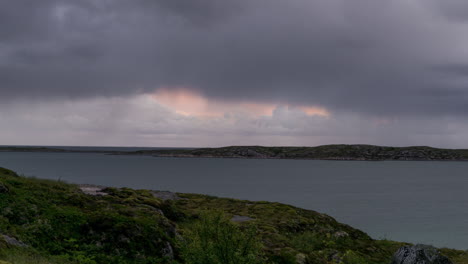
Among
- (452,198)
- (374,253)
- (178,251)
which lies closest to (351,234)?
(374,253)

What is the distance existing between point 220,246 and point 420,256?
1760 centimetres

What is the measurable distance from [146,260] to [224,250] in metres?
5.10

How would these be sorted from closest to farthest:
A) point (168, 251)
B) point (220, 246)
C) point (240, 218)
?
point (220, 246), point (168, 251), point (240, 218)

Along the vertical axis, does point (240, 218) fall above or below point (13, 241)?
below

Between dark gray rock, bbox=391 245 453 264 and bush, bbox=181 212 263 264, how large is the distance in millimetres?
15704

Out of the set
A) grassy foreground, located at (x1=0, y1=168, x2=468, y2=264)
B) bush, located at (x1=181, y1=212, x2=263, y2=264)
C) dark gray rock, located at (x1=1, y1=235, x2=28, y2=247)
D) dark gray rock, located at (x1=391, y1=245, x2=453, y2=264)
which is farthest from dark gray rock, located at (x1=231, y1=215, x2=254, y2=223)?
dark gray rock, located at (x1=1, y1=235, x2=28, y2=247)

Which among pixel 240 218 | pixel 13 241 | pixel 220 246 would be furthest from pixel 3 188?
pixel 240 218

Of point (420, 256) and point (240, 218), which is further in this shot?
point (240, 218)

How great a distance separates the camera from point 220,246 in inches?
615

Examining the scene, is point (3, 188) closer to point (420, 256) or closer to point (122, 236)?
point (122, 236)

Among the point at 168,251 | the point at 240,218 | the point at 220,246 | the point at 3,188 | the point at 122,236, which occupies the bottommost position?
the point at 240,218

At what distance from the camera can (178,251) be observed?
2083cm

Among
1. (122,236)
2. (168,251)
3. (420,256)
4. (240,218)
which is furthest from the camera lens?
(240,218)

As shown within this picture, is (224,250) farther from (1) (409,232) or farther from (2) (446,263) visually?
(1) (409,232)
